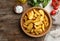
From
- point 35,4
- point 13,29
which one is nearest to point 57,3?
point 35,4

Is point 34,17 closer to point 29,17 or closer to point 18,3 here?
point 29,17

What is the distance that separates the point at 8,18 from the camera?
1.17m

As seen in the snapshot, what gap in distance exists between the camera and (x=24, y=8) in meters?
1.18

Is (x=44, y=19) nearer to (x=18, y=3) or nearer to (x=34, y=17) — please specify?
(x=34, y=17)

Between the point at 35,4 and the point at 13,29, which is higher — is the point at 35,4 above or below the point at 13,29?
above

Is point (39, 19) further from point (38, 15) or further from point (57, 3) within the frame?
point (57, 3)

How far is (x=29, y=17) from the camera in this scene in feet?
3.65

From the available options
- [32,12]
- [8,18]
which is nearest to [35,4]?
[32,12]

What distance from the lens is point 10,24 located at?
1.16m

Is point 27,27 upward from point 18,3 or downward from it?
downward

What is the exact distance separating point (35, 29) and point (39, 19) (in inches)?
2.3

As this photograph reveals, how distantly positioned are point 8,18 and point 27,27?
5.1 inches

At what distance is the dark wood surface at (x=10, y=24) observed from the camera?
114 centimetres

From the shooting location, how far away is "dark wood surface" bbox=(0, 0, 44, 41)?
A: 114 centimetres
